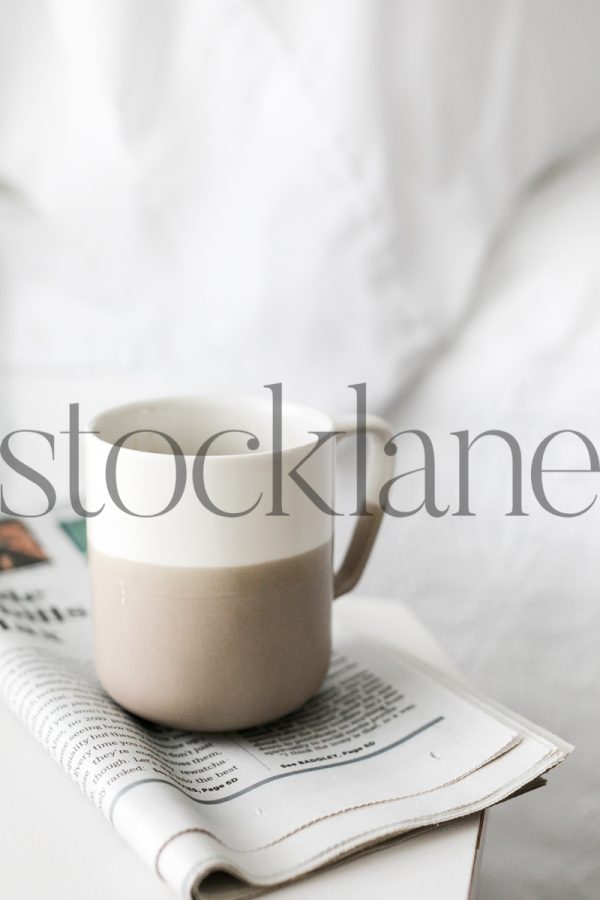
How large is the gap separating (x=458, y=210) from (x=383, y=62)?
0.11m

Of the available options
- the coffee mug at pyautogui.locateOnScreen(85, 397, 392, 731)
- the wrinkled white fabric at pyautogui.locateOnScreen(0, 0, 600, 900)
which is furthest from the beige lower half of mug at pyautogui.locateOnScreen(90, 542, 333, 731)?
the wrinkled white fabric at pyautogui.locateOnScreen(0, 0, 600, 900)

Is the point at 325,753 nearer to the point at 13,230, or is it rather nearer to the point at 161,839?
the point at 161,839

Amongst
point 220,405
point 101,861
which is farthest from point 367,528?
point 101,861

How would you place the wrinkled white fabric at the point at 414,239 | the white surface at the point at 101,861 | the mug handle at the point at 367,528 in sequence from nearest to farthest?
the white surface at the point at 101,861, the mug handle at the point at 367,528, the wrinkled white fabric at the point at 414,239

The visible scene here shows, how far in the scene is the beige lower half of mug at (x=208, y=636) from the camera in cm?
38

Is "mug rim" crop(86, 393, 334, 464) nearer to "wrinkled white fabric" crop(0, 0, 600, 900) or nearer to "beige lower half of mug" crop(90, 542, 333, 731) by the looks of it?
"beige lower half of mug" crop(90, 542, 333, 731)


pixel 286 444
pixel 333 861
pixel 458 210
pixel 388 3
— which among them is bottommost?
pixel 333 861

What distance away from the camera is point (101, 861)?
34cm

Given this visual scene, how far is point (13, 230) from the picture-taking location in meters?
0.77

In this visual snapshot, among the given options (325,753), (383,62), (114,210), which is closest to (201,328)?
(114,210)

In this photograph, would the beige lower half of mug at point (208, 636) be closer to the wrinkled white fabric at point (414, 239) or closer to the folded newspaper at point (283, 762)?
the folded newspaper at point (283, 762)

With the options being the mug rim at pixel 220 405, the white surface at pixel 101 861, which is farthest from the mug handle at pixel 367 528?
the white surface at pixel 101 861

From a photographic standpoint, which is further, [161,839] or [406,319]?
[406,319]

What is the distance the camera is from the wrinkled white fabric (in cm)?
62
